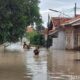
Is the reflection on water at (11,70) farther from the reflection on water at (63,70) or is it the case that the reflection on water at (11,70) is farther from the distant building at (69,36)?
the distant building at (69,36)

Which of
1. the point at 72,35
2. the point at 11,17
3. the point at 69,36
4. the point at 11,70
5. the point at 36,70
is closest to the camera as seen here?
the point at 36,70

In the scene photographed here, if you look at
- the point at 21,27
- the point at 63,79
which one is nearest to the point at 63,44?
the point at 21,27

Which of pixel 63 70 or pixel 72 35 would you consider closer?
pixel 63 70

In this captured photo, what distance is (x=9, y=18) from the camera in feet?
68.5

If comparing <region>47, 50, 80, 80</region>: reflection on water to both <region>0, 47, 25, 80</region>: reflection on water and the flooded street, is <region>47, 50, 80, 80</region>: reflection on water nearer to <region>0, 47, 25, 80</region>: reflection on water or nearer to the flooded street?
the flooded street

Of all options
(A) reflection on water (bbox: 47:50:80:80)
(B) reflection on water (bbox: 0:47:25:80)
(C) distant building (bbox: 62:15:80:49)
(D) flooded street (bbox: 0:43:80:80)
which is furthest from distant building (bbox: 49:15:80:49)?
(B) reflection on water (bbox: 0:47:25:80)

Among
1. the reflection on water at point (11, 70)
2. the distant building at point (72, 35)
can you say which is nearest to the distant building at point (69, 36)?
the distant building at point (72, 35)

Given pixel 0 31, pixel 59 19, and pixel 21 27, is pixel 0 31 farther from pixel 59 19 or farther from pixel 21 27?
pixel 59 19

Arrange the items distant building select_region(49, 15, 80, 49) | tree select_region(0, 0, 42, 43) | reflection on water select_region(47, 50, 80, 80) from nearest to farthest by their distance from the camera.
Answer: reflection on water select_region(47, 50, 80, 80) < tree select_region(0, 0, 42, 43) < distant building select_region(49, 15, 80, 49)

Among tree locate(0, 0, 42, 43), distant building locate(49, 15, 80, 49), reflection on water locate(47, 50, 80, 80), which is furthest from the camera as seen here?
distant building locate(49, 15, 80, 49)

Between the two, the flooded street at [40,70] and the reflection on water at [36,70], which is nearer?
the reflection on water at [36,70]

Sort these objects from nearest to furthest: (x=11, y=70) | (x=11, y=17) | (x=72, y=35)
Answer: (x=11, y=70), (x=11, y=17), (x=72, y=35)

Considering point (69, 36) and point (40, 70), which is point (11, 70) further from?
point (69, 36)

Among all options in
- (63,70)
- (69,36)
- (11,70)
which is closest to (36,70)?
(11,70)
